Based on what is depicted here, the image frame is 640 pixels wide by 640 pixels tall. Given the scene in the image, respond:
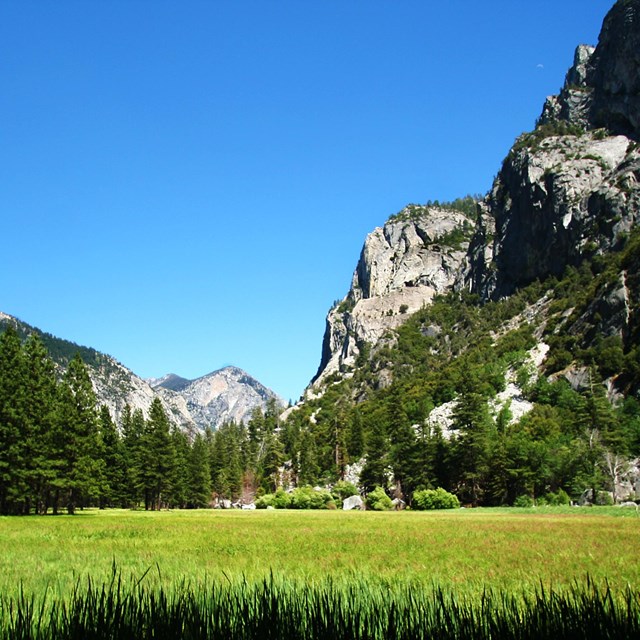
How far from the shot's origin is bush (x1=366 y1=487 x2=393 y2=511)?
71.9 metres

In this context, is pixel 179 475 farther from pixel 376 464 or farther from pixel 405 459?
pixel 405 459

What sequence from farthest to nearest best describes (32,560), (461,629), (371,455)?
(371,455) → (32,560) → (461,629)

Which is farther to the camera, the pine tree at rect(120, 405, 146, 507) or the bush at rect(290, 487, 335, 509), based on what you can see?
the pine tree at rect(120, 405, 146, 507)

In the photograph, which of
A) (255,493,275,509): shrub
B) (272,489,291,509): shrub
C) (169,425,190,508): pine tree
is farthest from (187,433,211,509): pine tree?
(272,489,291,509): shrub

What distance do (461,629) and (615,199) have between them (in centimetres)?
14088

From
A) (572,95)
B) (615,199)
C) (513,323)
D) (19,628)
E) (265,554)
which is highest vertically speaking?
(572,95)

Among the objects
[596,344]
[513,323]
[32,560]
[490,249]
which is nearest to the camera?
[32,560]

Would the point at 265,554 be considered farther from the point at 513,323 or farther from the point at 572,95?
the point at 572,95

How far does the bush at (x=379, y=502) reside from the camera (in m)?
71.9

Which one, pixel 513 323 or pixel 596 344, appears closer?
pixel 596 344

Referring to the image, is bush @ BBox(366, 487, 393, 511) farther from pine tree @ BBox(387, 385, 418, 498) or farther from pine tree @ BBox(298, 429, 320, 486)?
pine tree @ BBox(298, 429, 320, 486)

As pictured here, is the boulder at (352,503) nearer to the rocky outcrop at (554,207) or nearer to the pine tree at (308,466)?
the pine tree at (308,466)

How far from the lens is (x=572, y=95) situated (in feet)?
589

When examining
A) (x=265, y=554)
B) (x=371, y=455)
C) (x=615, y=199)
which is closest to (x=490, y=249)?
(x=615, y=199)
